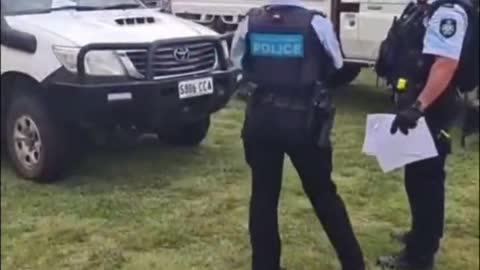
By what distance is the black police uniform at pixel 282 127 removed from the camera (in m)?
3.25

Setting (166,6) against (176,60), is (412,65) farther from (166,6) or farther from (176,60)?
(166,6)

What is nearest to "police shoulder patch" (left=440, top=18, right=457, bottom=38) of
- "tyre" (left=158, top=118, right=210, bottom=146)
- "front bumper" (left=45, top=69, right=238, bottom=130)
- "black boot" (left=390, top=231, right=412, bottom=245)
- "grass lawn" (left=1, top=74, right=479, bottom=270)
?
"grass lawn" (left=1, top=74, right=479, bottom=270)

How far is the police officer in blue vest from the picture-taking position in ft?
10.7

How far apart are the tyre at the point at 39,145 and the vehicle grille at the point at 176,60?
55cm

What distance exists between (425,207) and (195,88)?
6.04 feet

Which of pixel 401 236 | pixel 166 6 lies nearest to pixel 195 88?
pixel 166 6

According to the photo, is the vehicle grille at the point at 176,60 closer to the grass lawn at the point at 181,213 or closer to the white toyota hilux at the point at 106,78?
the white toyota hilux at the point at 106,78

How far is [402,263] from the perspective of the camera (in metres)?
3.79

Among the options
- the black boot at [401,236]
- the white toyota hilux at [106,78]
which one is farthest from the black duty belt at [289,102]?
the white toyota hilux at [106,78]

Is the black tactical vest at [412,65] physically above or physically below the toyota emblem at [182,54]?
above

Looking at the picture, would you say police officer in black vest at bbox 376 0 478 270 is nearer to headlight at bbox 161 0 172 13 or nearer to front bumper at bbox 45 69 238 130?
front bumper at bbox 45 69 238 130

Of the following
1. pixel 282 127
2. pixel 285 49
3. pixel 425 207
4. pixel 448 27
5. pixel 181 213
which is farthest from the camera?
pixel 181 213

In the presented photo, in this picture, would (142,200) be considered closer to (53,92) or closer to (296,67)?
(53,92)

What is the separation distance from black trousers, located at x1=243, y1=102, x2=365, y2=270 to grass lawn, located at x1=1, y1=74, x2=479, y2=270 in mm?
325
